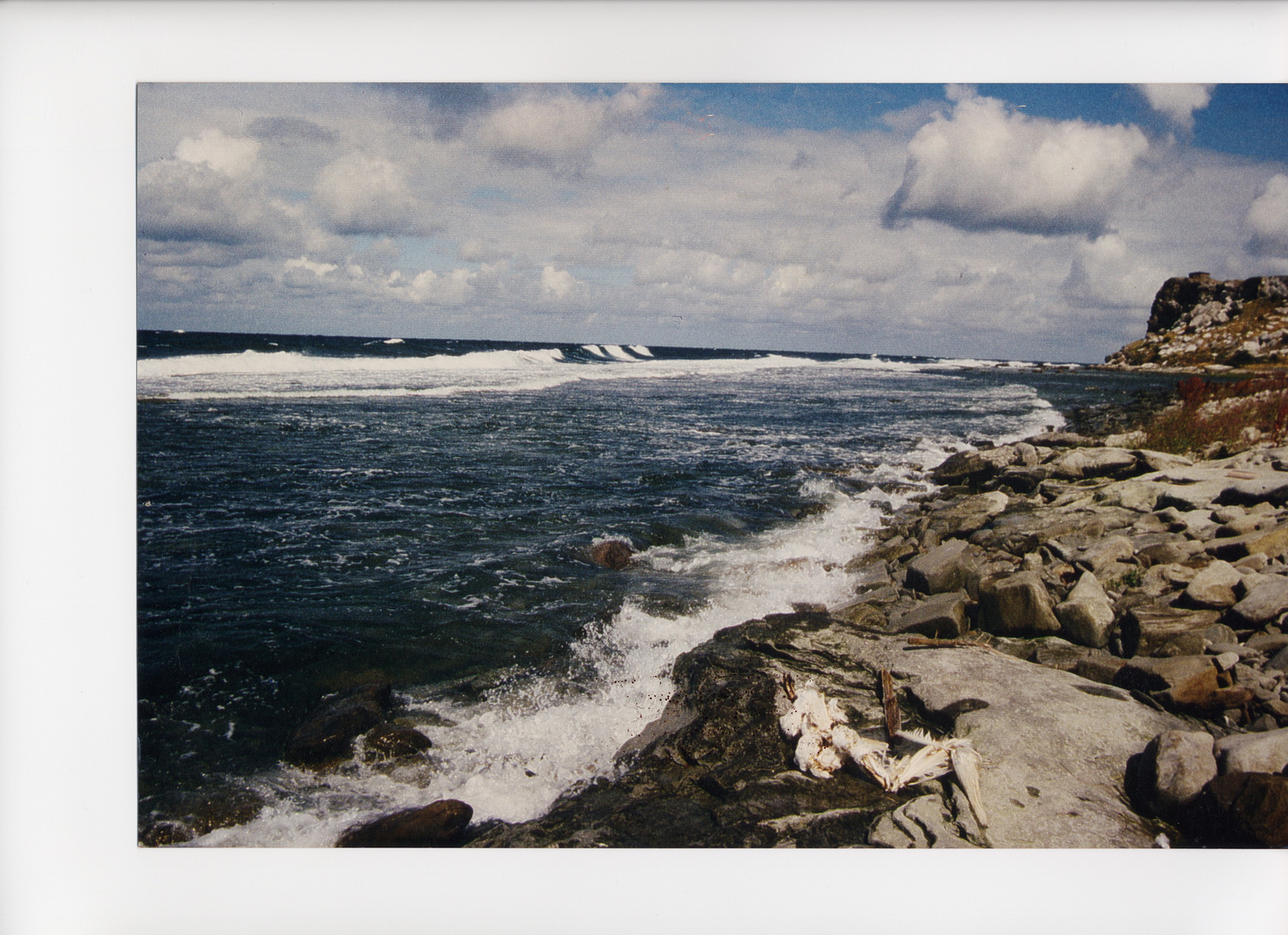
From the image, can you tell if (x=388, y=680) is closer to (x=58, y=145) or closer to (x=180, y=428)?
(x=180, y=428)

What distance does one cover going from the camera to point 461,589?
12.2ft

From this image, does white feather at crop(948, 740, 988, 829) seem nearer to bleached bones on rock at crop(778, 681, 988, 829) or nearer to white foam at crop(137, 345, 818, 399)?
bleached bones on rock at crop(778, 681, 988, 829)

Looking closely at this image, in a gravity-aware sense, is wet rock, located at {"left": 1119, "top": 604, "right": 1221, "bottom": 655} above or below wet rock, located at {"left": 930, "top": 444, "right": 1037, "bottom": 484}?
below

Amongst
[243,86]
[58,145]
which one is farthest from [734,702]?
[58,145]

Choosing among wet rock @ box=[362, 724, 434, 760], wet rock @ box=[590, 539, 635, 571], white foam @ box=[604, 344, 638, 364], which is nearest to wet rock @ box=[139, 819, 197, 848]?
wet rock @ box=[362, 724, 434, 760]

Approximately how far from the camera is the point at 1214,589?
301 centimetres

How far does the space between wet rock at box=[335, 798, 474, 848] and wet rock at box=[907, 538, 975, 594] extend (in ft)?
8.78

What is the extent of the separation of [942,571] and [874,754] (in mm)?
1282

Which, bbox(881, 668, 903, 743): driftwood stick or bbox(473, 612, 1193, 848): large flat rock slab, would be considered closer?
bbox(473, 612, 1193, 848): large flat rock slab

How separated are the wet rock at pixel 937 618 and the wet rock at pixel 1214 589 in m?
1.00

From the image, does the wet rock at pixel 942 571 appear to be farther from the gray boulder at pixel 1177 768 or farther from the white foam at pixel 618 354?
the white foam at pixel 618 354

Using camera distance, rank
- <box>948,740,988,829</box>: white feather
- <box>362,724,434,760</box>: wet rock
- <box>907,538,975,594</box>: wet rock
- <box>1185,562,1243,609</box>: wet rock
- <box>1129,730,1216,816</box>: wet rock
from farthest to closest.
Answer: <box>907,538,975,594</box>: wet rock
<box>1185,562,1243,609</box>: wet rock
<box>362,724,434,760</box>: wet rock
<box>948,740,988,829</box>: white feather
<box>1129,730,1216,816</box>: wet rock

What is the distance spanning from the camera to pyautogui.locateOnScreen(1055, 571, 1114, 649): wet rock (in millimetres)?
3082
